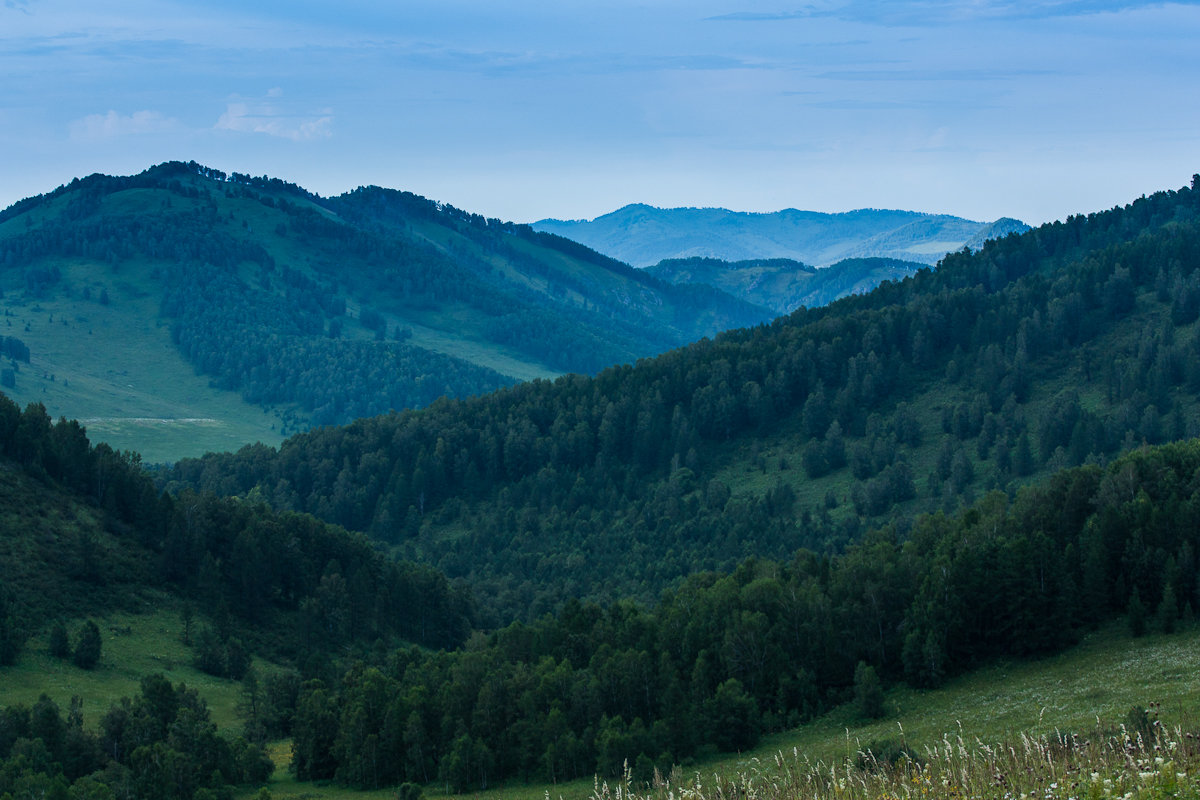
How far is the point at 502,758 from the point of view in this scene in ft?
213

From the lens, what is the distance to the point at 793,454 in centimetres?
18562

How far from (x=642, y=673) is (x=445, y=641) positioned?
2214 inches

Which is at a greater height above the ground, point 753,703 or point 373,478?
point 373,478

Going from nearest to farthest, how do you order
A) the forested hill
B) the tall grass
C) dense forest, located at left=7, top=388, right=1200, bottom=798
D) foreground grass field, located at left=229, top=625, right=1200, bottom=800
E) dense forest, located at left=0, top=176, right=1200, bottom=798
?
1. the tall grass
2. foreground grass field, located at left=229, top=625, right=1200, bottom=800
3. dense forest, located at left=7, top=388, right=1200, bottom=798
4. dense forest, located at left=0, top=176, right=1200, bottom=798
5. the forested hill

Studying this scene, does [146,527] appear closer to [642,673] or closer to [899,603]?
[642,673]

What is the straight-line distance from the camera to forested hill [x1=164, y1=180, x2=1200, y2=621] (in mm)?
156000

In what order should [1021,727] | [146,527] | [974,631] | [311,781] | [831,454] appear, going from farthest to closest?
[831,454]
[146,527]
[974,631]
[311,781]
[1021,727]

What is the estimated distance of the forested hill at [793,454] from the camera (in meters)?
156

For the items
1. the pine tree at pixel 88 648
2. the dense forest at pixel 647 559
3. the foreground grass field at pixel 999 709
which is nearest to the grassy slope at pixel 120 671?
the pine tree at pixel 88 648

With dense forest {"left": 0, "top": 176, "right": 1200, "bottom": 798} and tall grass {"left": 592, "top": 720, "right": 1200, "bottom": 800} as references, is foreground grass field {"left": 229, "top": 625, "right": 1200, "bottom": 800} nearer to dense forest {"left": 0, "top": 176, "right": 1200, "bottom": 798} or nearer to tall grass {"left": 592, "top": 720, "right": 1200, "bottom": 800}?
dense forest {"left": 0, "top": 176, "right": 1200, "bottom": 798}

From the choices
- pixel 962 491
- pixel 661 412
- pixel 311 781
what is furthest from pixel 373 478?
pixel 311 781

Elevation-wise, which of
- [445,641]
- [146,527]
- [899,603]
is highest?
[146,527]

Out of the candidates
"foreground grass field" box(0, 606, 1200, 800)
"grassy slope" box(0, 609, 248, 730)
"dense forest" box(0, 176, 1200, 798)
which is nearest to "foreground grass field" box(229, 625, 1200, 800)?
"foreground grass field" box(0, 606, 1200, 800)

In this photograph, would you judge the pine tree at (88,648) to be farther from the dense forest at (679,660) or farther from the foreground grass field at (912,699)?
the dense forest at (679,660)
